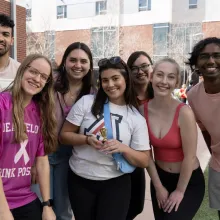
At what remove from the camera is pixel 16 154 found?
8.26 ft

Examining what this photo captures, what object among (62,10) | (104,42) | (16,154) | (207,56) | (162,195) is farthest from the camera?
(62,10)

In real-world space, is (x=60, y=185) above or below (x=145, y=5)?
below

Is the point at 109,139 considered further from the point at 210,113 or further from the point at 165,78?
the point at 210,113

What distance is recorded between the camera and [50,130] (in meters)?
2.79

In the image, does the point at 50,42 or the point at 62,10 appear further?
the point at 62,10

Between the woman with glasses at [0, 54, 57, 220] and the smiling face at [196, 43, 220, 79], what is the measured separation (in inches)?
56.2

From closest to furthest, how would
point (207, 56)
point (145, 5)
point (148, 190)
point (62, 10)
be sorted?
point (207, 56)
point (148, 190)
point (145, 5)
point (62, 10)

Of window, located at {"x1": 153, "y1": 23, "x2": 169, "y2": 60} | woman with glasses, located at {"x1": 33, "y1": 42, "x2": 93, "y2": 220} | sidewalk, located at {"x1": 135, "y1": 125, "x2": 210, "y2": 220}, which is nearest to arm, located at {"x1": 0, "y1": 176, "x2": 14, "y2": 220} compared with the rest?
woman with glasses, located at {"x1": 33, "y1": 42, "x2": 93, "y2": 220}

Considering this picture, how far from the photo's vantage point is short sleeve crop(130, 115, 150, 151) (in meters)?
2.83

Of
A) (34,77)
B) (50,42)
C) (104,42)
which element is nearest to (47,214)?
(34,77)

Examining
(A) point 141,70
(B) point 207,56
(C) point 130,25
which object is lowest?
(A) point 141,70

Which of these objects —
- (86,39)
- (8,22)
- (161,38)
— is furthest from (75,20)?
(8,22)

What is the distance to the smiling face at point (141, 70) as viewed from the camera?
12.3 feet

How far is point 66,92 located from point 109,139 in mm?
981
